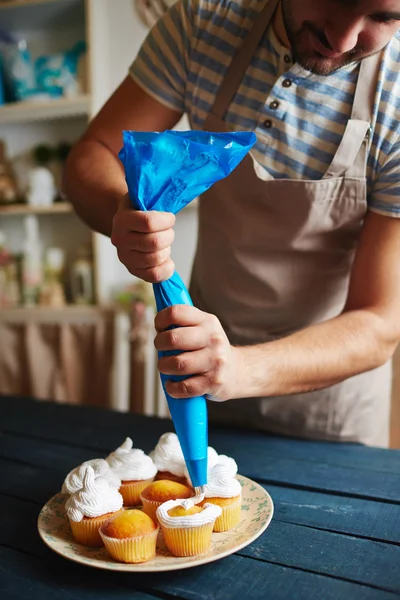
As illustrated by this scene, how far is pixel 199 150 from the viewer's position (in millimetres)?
846

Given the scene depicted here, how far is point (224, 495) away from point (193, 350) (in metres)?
0.23

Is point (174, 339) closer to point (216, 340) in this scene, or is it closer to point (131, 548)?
point (216, 340)

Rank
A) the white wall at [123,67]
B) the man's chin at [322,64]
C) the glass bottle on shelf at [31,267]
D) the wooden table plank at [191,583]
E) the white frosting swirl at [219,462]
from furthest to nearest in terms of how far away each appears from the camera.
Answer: the glass bottle on shelf at [31,267] < the white wall at [123,67] < the man's chin at [322,64] < the white frosting swirl at [219,462] < the wooden table plank at [191,583]

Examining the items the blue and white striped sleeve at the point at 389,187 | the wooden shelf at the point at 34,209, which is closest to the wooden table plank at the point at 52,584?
the blue and white striped sleeve at the point at 389,187

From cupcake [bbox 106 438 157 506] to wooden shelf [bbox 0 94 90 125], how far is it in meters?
2.01

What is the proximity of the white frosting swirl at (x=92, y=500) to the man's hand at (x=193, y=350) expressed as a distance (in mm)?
179

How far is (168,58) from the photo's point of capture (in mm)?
1337

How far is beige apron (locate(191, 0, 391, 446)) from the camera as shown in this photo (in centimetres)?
123

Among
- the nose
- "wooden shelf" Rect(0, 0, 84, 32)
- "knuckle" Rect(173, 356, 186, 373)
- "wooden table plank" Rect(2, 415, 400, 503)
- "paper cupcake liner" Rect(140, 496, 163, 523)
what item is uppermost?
"wooden shelf" Rect(0, 0, 84, 32)

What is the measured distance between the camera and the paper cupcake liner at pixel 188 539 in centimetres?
82

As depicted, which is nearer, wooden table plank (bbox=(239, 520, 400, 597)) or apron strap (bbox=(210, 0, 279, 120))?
wooden table plank (bbox=(239, 520, 400, 597))

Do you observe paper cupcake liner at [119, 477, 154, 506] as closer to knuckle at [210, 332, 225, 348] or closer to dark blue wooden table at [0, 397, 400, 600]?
dark blue wooden table at [0, 397, 400, 600]

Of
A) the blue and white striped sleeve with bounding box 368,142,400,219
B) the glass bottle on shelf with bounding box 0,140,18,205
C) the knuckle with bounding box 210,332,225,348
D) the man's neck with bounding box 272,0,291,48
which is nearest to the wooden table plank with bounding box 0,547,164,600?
the knuckle with bounding box 210,332,225,348

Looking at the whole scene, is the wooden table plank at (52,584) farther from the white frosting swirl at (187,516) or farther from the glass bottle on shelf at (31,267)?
the glass bottle on shelf at (31,267)
